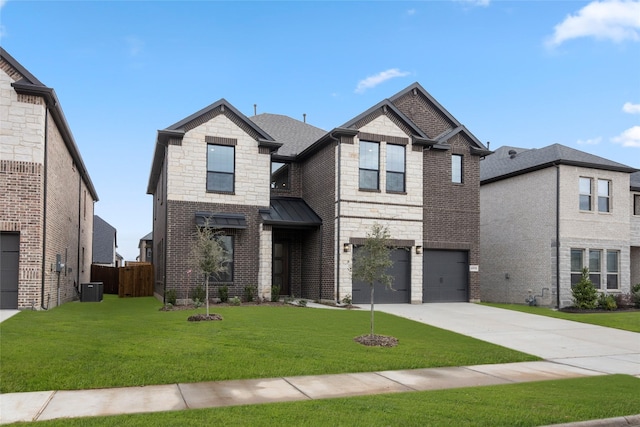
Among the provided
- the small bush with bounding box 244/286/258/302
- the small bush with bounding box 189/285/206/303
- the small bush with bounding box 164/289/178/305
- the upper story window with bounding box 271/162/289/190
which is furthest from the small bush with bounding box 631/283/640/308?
the small bush with bounding box 164/289/178/305

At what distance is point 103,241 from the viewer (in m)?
50.6

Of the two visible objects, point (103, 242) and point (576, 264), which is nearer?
point (576, 264)

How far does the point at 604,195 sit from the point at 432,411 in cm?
2159

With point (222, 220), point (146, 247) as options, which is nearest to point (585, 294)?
point (222, 220)

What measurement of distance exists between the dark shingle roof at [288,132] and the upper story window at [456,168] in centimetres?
763

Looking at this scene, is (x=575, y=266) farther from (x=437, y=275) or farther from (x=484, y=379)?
(x=484, y=379)

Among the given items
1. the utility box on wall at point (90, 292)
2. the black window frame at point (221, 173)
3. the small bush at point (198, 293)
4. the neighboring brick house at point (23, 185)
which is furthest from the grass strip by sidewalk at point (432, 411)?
the utility box on wall at point (90, 292)

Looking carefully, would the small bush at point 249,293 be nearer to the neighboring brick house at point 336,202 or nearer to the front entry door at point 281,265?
the neighboring brick house at point 336,202

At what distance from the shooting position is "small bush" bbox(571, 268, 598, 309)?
71.6ft

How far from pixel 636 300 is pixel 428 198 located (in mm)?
10448

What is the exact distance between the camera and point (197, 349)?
Result: 10.4 m

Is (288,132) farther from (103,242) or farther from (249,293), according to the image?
(103,242)

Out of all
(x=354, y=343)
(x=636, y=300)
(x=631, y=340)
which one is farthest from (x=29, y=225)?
(x=636, y=300)

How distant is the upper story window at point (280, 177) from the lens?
1025 inches
